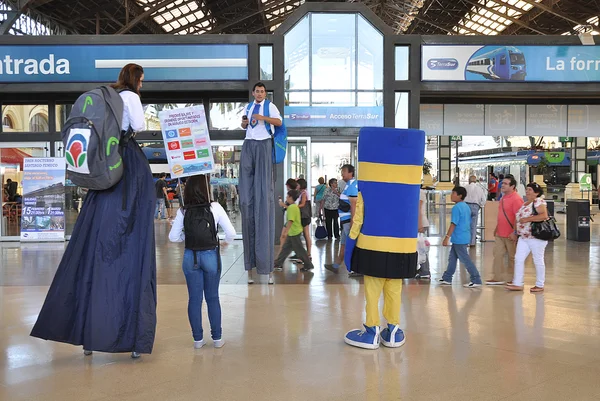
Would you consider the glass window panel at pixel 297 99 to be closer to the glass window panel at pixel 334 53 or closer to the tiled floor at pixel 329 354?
the glass window panel at pixel 334 53

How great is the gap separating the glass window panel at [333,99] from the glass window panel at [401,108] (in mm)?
1038

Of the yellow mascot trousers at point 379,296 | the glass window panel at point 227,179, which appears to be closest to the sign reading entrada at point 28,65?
the glass window panel at point 227,179

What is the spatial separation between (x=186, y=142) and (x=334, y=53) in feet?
30.5

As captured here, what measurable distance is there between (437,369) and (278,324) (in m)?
1.83

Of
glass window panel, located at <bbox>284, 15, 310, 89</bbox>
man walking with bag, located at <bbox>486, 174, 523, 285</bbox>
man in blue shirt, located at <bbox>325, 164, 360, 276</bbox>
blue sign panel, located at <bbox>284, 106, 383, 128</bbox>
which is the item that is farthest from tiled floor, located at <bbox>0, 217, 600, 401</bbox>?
glass window panel, located at <bbox>284, 15, 310, 89</bbox>

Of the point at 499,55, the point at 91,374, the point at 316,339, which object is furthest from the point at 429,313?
the point at 499,55

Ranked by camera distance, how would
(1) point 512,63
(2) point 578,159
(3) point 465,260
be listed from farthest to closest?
1. (2) point 578,159
2. (1) point 512,63
3. (3) point 465,260

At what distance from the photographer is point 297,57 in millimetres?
13195

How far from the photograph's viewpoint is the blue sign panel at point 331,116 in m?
13.1

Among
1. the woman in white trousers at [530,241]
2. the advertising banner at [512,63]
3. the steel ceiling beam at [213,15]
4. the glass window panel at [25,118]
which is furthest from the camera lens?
the steel ceiling beam at [213,15]

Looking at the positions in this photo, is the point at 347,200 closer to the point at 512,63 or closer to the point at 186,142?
the point at 186,142

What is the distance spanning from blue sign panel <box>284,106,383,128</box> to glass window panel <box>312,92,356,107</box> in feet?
0.46

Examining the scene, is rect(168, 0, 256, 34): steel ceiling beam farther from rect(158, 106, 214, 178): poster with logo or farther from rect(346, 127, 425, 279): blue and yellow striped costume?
rect(346, 127, 425, 279): blue and yellow striped costume

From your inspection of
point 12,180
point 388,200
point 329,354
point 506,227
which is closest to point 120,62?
point 12,180
